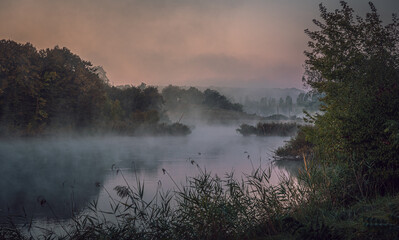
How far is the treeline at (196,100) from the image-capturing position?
8075 centimetres

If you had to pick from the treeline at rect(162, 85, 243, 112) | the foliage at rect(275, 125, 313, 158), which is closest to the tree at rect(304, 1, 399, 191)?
the foliage at rect(275, 125, 313, 158)

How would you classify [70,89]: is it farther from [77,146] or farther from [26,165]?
[26,165]

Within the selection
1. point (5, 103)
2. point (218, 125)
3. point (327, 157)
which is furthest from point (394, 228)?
point (218, 125)

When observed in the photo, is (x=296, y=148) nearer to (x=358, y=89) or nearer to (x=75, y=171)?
(x=358, y=89)

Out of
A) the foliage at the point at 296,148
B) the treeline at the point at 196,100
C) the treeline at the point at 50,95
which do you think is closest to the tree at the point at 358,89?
the foliage at the point at 296,148

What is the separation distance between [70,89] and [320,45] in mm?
23147

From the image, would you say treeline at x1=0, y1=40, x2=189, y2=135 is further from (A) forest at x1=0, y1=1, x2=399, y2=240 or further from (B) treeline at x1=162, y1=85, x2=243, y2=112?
(B) treeline at x1=162, y1=85, x2=243, y2=112

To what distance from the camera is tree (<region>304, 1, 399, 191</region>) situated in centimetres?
798

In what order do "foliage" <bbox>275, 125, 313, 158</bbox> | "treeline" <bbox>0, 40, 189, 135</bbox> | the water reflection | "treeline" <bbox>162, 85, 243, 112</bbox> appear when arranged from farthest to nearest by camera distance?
1. "treeline" <bbox>162, 85, 243, 112</bbox>
2. "treeline" <bbox>0, 40, 189, 135</bbox>
3. "foliage" <bbox>275, 125, 313, 158</bbox>
4. the water reflection

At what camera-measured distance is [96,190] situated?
484 inches

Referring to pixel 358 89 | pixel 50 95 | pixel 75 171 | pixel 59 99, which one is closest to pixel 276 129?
pixel 59 99

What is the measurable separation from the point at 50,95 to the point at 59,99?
0.77m

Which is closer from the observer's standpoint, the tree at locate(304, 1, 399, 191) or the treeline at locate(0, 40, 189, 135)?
the tree at locate(304, 1, 399, 191)

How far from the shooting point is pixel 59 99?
2855cm
